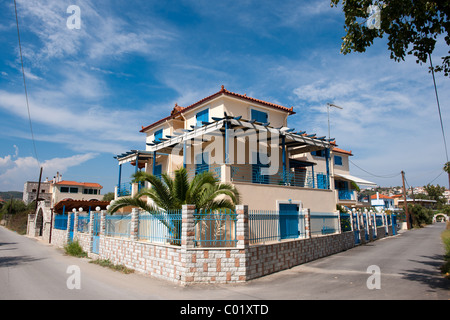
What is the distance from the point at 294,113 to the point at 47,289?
683 inches

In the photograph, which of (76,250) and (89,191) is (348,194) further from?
(89,191)

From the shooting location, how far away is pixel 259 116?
19.2 metres

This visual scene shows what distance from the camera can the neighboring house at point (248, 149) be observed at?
14281 millimetres

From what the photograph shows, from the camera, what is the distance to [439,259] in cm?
1379

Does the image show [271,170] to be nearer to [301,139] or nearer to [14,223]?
[301,139]

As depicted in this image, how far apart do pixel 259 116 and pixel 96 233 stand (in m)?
11.9

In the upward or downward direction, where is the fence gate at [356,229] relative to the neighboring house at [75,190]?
downward

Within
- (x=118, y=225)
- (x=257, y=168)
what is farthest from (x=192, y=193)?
(x=257, y=168)

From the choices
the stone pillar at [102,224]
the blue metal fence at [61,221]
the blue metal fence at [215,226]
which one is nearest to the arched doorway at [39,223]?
the blue metal fence at [61,221]

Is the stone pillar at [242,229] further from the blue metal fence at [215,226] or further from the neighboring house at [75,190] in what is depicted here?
the neighboring house at [75,190]

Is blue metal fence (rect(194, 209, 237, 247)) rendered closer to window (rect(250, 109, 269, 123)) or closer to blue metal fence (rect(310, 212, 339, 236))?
blue metal fence (rect(310, 212, 339, 236))

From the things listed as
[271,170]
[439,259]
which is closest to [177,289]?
[271,170]

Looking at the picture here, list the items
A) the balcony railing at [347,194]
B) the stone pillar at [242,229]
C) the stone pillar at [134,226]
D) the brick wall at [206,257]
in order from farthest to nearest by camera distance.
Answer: the balcony railing at [347,194] < the stone pillar at [134,226] < the stone pillar at [242,229] < the brick wall at [206,257]
